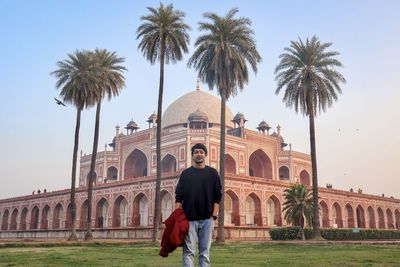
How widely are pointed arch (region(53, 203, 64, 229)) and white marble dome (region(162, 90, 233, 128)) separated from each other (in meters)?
18.9

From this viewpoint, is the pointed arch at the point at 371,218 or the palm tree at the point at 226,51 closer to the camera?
the palm tree at the point at 226,51

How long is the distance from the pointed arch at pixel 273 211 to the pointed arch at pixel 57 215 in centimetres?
2575

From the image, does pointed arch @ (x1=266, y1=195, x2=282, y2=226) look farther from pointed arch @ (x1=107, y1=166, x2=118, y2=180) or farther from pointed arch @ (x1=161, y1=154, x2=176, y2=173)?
pointed arch @ (x1=107, y1=166, x2=118, y2=180)

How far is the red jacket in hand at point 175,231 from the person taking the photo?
5.41 metres

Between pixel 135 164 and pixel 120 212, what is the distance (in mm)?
15011

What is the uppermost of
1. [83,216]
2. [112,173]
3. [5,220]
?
[112,173]

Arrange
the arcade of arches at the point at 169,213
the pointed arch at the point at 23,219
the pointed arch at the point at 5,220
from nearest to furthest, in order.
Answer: the arcade of arches at the point at 169,213
the pointed arch at the point at 23,219
the pointed arch at the point at 5,220

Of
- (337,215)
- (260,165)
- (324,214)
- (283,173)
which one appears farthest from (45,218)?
(337,215)

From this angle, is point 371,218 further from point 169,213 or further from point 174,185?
point 174,185

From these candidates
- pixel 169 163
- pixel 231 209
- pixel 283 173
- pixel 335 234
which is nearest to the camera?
pixel 335 234

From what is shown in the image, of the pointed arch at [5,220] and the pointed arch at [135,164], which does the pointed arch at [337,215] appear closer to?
the pointed arch at [135,164]

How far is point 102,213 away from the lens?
158 feet

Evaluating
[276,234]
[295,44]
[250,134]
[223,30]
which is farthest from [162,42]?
[250,134]

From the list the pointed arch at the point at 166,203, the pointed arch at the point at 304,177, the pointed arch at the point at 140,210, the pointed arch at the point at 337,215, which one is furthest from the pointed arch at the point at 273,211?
the pointed arch at the point at 304,177
